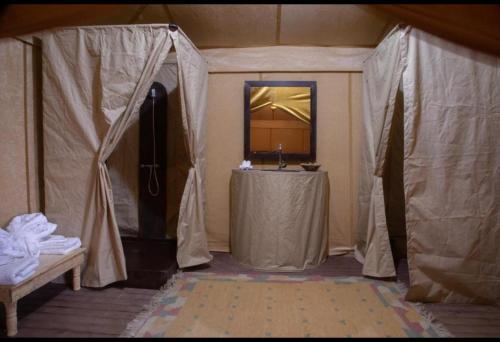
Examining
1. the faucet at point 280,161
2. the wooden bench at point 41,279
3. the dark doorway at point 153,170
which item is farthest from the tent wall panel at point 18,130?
the faucet at point 280,161

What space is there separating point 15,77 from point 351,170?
3.16m

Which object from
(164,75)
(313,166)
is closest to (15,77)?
(164,75)

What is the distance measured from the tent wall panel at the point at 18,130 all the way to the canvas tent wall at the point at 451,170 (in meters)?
2.94

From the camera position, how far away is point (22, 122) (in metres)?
2.63

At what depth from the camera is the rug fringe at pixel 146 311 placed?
1954 mm

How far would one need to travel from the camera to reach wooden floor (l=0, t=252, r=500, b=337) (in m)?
1.96

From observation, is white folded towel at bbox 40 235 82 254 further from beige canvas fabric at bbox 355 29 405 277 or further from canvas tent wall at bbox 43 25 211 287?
beige canvas fabric at bbox 355 29 405 277

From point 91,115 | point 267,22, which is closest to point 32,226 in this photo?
point 91,115

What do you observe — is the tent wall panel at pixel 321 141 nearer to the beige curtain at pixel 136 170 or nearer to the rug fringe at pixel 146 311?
the beige curtain at pixel 136 170

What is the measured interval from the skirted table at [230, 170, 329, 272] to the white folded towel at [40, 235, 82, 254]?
1418 millimetres

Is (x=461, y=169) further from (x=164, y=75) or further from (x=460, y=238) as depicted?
(x=164, y=75)

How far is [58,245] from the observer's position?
241 cm

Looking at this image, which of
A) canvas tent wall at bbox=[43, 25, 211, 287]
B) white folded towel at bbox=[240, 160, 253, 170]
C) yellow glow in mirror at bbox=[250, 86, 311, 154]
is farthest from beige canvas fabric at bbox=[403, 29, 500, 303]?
canvas tent wall at bbox=[43, 25, 211, 287]

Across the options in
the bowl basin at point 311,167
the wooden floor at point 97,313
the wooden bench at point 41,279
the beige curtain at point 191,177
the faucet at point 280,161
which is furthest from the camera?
the faucet at point 280,161
